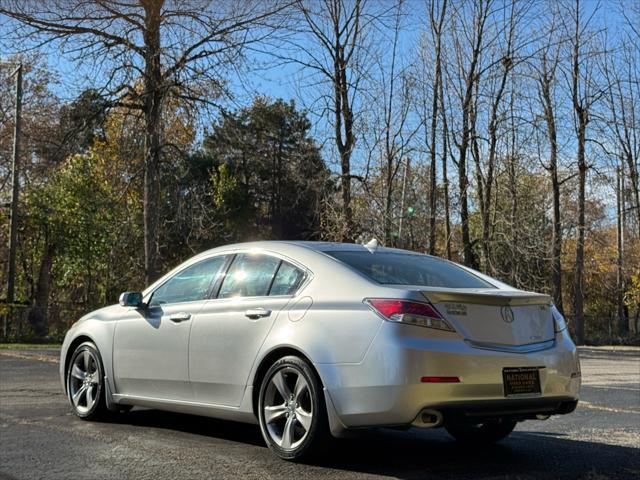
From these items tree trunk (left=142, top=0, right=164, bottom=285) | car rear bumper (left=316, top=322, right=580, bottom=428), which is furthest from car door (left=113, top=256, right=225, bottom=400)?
tree trunk (left=142, top=0, right=164, bottom=285)

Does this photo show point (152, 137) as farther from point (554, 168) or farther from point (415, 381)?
point (554, 168)

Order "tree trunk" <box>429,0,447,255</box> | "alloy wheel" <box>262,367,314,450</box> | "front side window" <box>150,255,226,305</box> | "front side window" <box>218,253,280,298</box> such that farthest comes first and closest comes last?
→ "tree trunk" <box>429,0,447,255</box>, "front side window" <box>150,255,226,305</box>, "front side window" <box>218,253,280,298</box>, "alloy wheel" <box>262,367,314,450</box>

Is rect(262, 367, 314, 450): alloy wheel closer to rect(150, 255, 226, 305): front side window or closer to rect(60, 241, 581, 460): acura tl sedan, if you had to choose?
rect(60, 241, 581, 460): acura tl sedan

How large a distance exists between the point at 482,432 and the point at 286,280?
1981mm

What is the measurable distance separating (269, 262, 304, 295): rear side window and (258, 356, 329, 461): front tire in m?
0.55

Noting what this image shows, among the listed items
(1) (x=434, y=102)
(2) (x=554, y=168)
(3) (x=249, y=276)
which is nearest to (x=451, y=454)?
(3) (x=249, y=276)

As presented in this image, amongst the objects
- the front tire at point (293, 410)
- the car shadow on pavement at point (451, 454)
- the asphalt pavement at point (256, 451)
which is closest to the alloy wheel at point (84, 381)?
the asphalt pavement at point (256, 451)

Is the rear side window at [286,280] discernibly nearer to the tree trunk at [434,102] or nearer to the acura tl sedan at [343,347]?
the acura tl sedan at [343,347]

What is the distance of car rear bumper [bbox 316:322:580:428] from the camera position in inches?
187

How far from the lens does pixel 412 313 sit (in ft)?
16.1

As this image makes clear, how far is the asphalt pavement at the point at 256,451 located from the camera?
495 centimetres

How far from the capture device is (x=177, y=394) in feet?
20.5

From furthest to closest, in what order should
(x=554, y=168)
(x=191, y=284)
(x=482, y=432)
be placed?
(x=554, y=168), (x=191, y=284), (x=482, y=432)

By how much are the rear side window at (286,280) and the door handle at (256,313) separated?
17cm
